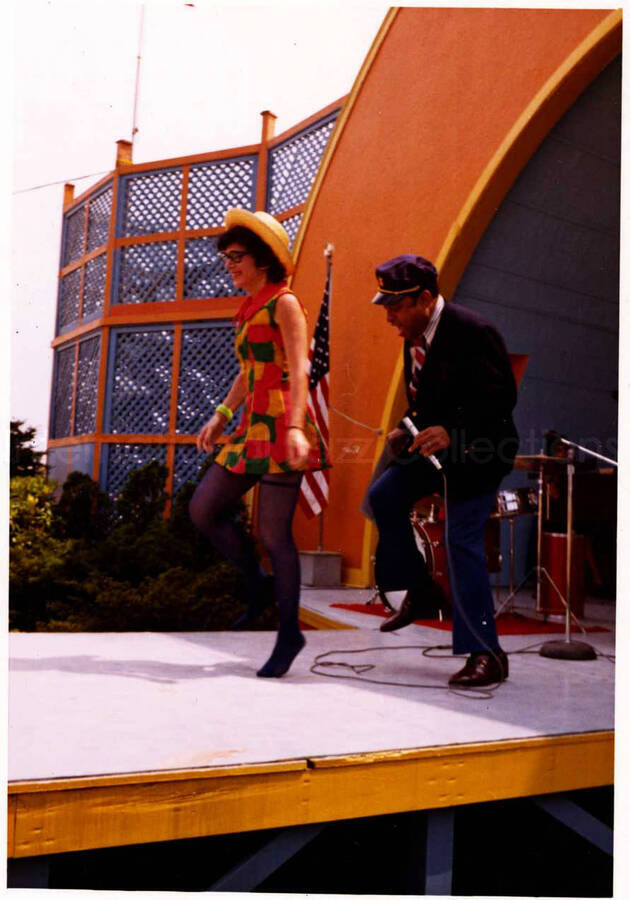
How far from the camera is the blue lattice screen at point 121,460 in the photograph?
487cm

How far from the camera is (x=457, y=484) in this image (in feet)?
8.02

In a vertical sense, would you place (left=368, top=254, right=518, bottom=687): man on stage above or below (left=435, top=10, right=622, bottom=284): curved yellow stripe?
below

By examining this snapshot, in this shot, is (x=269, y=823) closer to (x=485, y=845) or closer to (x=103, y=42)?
(x=485, y=845)

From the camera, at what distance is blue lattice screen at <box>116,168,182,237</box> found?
5.03 m

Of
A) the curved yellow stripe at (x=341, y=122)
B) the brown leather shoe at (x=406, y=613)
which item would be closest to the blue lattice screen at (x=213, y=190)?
the curved yellow stripe at (x=341, y=122)

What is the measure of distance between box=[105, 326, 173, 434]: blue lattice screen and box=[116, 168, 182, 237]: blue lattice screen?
2.24 feet

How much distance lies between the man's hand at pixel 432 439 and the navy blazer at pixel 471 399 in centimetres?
7

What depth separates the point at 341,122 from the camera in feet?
17.9

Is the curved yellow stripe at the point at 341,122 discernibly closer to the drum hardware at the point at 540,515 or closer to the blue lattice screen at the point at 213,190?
the blue lattice screen at the point at 213,190

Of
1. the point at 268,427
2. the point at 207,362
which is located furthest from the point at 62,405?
the point at 268,427

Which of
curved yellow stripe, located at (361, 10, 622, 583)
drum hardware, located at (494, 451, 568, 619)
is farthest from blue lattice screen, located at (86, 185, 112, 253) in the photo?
drum hardware, located at (494, 451, 568, 619)

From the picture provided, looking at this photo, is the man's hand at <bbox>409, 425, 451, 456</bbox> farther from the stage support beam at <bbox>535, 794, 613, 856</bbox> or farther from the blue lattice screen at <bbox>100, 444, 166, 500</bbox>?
the blue lattice screen at <bbox>100, 444, 166, 500</bbox>

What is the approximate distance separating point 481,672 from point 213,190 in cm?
396

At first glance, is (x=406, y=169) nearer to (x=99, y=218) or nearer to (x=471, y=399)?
(x=99, y=218)
